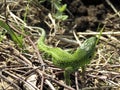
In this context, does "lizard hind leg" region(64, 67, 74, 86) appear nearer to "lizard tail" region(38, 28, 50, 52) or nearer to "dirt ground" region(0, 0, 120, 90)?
"dirt ground" region(0, 0, 120, 90)

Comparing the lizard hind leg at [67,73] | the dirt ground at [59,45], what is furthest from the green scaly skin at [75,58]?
the dirt ground at [59,45]

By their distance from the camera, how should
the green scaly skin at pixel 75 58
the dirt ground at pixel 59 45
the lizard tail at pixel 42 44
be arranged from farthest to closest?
the lizard tail at pixel 42 44
the dirt ground at pixel 59 45
the green scaly skin at pixel 75 58

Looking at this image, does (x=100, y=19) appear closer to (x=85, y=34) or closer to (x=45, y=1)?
(x=85, y=34)

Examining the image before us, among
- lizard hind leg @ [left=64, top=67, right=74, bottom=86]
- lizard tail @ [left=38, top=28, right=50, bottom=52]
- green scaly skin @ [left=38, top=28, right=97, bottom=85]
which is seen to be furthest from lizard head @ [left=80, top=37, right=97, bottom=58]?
lizard tail @ [left=38, top=28, right=50, bottom=52]

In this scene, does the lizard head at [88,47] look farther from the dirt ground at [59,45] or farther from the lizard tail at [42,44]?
the lizard tail at [42,44]

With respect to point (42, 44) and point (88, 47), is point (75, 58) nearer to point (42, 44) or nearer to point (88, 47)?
point (88, 47)

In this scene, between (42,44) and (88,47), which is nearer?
(88,47)

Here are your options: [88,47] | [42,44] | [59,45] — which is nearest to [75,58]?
[88,47]

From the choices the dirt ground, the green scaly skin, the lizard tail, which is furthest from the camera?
the lizard tail

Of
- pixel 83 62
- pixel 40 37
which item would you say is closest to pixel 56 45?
pixel 40 37
